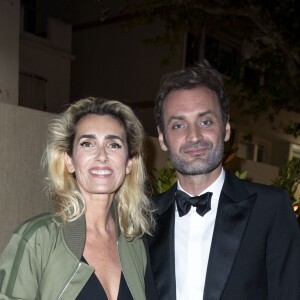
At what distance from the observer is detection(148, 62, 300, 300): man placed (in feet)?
7.07

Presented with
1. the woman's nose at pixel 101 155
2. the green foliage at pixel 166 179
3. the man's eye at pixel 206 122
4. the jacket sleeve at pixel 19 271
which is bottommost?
the jacket sleeve at pixel 19 271

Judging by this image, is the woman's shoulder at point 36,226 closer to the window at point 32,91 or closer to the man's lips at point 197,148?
the man's lips at point 197,148

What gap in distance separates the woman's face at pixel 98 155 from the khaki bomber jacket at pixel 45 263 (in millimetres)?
225

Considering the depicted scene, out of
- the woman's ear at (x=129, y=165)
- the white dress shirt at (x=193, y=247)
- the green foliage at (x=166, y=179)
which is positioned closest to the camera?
the white dress shirt at (x=193, y=247)

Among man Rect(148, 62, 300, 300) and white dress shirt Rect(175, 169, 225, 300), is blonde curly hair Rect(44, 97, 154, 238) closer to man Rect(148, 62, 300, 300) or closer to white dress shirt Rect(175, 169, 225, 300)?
man Rect(148, 62, 300, 300)

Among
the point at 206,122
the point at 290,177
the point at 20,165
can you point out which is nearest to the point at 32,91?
the point at 290,177

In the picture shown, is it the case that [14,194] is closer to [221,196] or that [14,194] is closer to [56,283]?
[56,283]

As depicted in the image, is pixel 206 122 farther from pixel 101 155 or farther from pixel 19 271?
pixel 19 271

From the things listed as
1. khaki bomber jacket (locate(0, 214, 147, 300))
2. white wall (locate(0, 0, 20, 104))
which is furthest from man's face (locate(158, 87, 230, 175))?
white wall (locate(0, 0, 20, 104))

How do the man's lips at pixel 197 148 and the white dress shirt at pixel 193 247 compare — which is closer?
the white dress shirt at pixel 193 247

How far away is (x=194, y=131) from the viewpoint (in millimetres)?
2416

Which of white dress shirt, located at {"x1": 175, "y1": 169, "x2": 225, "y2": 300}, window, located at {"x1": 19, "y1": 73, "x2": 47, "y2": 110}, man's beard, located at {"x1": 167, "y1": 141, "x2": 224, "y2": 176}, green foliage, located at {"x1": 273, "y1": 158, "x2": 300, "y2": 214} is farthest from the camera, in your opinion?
window, located at {"x1": 19, "y1": 73, "x2": 47, "y2": 110}

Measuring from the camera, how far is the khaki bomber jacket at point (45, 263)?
6.68 feet

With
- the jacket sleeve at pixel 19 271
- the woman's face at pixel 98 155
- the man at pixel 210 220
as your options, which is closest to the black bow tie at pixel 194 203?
the man at pixel 210 220
